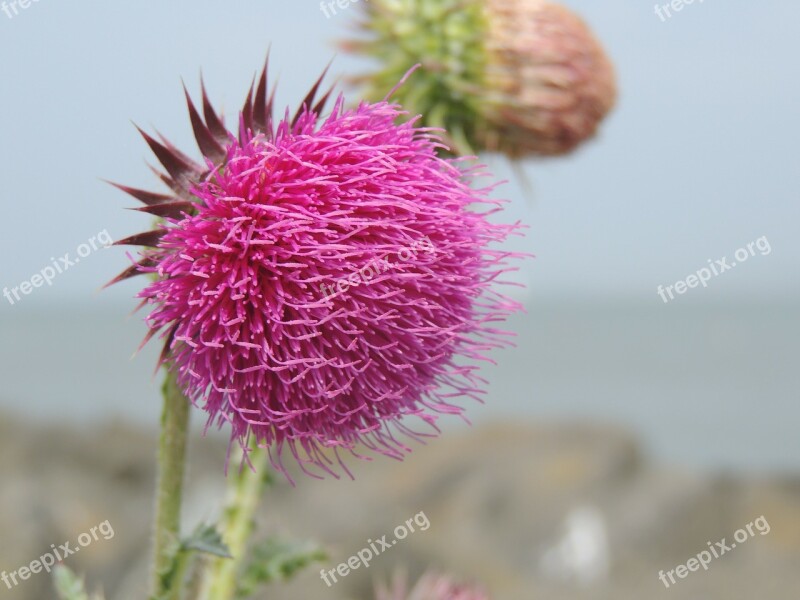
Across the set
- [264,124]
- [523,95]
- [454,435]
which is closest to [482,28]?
[523,95]

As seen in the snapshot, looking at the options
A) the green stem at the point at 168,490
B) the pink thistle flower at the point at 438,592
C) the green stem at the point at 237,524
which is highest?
the green stem at the point at 168,490

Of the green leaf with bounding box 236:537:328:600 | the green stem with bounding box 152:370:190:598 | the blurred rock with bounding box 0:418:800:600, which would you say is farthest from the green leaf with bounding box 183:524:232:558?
the blurred rock with bounding box 0:418:800:600

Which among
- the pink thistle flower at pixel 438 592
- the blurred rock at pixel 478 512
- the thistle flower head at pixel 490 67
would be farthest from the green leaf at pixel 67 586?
the blurred rock at pixel 478 512

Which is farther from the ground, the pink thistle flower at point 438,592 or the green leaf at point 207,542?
the green leaf at point 207,542

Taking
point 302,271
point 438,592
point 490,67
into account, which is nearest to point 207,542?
point 302,271

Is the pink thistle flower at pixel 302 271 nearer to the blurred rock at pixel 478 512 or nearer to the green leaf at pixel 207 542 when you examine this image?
the green leaf at pixel 207 542

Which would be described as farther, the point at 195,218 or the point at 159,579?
the point at 159,579

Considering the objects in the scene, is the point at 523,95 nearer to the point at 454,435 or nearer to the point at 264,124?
the point at 264,124
